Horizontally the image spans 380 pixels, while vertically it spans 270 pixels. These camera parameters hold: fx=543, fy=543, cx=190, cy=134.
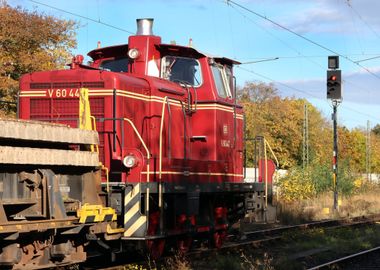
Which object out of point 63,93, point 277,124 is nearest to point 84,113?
point 63,93

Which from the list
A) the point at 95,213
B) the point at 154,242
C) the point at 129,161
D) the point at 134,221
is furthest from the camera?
the point at 154,242

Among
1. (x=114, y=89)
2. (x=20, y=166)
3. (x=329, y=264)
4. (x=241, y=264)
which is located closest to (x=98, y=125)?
(x=114, y=89)

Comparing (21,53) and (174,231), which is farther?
(21,53)

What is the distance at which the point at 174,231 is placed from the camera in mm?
9258

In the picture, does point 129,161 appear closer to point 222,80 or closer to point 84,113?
point 84,113

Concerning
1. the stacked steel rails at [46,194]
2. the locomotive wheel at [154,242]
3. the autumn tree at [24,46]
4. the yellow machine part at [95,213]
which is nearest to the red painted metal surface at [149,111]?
the locomotive wheel at [154,242]

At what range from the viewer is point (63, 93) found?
8672mm

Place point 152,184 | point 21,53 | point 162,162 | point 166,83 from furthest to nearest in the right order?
point 21,53 < point 166,83 < point 162,162 < point 152,184

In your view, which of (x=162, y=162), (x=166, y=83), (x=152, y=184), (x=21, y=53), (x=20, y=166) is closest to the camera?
(x=20, y=166)

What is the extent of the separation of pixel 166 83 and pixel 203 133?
1223 mm

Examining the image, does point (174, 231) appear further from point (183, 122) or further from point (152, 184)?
point (183, 122)

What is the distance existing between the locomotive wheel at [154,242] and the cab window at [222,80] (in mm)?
2907

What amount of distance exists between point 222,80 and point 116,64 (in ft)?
6.89

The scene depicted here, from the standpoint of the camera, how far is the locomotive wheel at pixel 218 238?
1109cm
